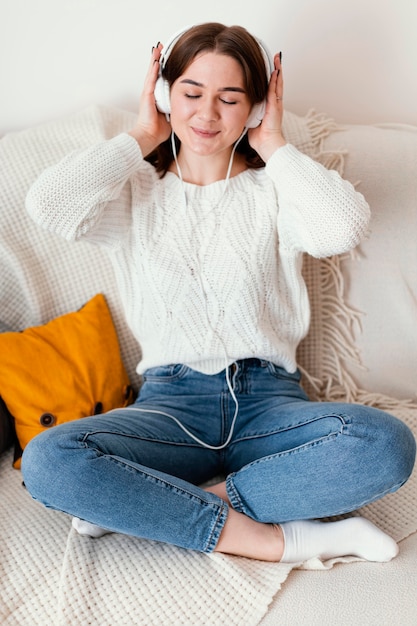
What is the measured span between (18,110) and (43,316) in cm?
53

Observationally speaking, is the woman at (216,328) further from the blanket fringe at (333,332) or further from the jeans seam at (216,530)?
the blanket fringe at (333,332)

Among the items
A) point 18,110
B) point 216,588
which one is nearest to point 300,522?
point 216,588

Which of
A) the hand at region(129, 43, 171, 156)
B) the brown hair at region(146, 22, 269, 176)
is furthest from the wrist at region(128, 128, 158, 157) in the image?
the brown hair at region(146, 22, 269, 176)

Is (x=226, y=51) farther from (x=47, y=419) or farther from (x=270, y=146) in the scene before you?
(x=47, y=419)

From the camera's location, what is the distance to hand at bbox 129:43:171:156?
136 cm

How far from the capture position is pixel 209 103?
124 cm

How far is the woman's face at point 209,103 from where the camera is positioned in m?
1.24

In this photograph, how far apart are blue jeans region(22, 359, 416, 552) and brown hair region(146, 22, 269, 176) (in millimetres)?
630

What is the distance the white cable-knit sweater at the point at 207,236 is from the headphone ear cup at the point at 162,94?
9 cm

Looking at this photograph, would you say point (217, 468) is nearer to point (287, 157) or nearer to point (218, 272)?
point (218, 272)

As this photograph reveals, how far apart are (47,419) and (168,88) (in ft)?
2.35

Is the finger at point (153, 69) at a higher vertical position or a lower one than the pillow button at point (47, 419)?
higher

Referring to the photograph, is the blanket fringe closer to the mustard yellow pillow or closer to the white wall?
the white wall

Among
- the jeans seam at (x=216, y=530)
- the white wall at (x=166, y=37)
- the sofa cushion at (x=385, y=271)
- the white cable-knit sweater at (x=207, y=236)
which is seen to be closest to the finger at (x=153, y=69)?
the white cable-knit sweater at (x=207, y=236)
